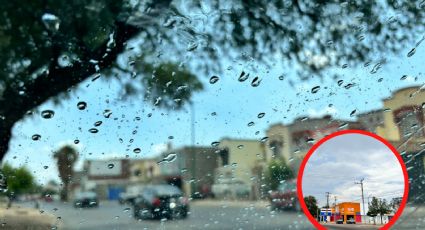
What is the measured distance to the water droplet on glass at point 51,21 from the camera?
76.0 inches

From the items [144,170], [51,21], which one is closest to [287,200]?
[144,170]

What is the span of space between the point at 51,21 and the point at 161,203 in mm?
816

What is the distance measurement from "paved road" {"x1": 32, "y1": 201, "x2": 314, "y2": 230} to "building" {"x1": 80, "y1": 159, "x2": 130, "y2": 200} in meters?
0.05

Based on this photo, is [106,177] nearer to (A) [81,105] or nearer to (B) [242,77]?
(A) [81,105]

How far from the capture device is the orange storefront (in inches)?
79.2

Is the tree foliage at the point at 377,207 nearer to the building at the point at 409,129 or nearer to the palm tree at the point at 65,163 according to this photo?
the building at the point at 409,129

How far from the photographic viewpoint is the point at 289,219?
2.04m

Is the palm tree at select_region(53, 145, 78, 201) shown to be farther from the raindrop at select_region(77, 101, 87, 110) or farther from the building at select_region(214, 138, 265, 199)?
the building at select_region(214, 138, 265, 199)

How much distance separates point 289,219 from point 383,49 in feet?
2.77

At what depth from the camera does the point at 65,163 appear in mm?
1953

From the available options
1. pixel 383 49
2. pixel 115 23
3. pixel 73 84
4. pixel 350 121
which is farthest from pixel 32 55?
pixel 383 49

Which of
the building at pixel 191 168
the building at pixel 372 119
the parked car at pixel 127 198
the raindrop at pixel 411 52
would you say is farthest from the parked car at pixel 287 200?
the raindrop at pixel 411 52

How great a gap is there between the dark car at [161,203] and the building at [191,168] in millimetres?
36

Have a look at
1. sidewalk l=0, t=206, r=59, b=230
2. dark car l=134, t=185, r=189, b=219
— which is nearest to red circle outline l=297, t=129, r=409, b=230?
dark car l=134, t=185, r=189, b=219
